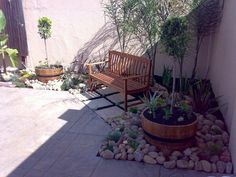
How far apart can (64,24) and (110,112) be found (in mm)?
3188

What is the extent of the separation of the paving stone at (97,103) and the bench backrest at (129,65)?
27.3 inches

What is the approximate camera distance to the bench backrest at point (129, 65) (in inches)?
197

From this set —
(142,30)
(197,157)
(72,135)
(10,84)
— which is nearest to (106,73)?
(142,30)

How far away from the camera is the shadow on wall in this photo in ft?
21.4

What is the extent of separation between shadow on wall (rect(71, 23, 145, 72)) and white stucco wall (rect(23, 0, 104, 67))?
0.13 meters

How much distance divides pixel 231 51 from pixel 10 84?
5103 mm

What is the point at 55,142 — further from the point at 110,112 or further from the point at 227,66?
the point at 227,66

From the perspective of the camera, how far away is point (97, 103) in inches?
210

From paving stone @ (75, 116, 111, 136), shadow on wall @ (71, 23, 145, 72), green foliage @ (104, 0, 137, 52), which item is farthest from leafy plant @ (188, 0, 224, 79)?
paving stone @ (75, 116, 111, 136)

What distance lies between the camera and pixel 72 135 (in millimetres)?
4090

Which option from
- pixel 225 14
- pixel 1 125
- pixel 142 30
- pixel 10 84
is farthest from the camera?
pixel 10 84

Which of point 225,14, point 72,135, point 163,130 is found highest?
point 225,14

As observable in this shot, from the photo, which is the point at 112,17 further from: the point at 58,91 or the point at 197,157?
the point at 197,157

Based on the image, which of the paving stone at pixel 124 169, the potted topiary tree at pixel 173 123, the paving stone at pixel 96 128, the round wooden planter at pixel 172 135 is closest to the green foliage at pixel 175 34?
the potted topiary tree at pixel 173 123
